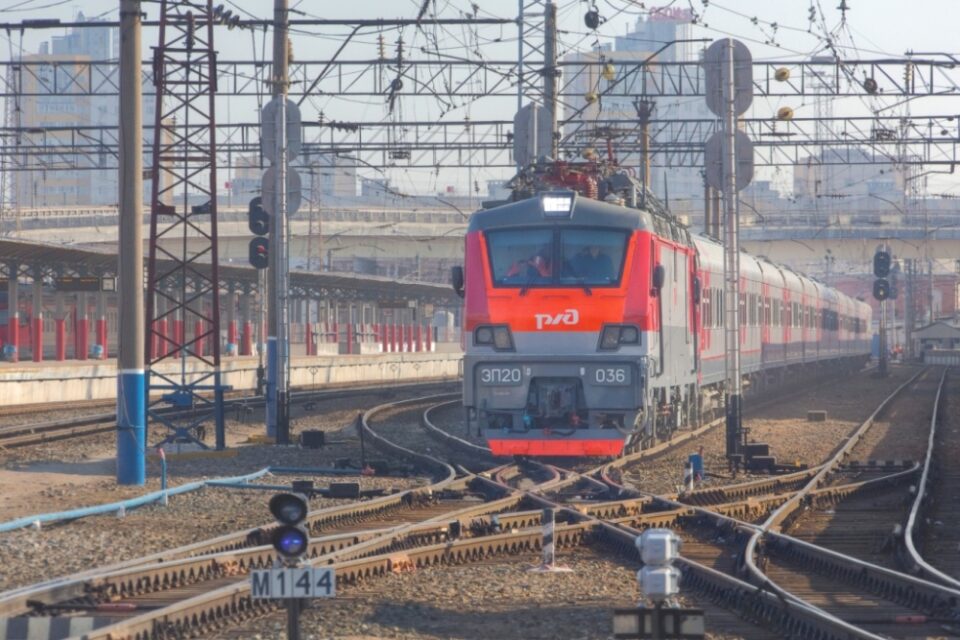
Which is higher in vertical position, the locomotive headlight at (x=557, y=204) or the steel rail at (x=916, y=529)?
the locomotive headlight at (x=557, y=204)

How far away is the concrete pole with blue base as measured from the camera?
17.4 meters

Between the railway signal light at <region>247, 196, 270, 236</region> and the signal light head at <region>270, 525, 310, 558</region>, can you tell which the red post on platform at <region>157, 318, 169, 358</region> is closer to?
the railway signal light at <region>247, 196, 270, 236</region>

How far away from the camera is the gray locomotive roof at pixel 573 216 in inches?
724

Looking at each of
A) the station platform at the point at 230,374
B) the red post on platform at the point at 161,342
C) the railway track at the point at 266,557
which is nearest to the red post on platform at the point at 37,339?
the station platform at the point at 230,374

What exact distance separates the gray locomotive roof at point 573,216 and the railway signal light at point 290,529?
11.6 metres

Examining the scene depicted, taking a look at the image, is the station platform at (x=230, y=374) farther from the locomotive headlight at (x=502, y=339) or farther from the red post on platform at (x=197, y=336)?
the locomotive headlight at (x=502, y=339)

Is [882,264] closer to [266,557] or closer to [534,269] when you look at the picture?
[534,269]

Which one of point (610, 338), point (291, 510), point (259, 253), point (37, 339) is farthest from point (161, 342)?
point (291, 510)

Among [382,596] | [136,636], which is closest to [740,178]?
[382,596]

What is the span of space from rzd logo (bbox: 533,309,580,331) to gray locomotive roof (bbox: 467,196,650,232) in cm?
111

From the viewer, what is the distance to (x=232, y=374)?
45.9 meters

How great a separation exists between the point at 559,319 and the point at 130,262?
501 cm

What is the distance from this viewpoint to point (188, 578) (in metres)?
10.4

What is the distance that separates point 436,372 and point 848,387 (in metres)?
23.7
